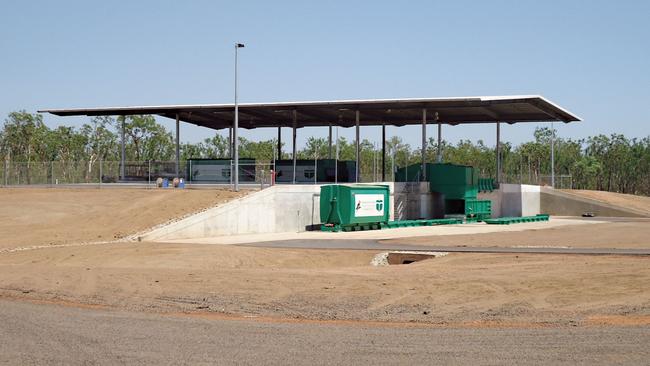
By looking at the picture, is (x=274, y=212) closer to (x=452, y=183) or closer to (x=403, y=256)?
(x=403, y=256)

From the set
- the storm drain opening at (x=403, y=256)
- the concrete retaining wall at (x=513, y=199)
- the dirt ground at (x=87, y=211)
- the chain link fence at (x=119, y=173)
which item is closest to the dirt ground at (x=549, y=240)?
the storm drain opening at (x=403, y=256)

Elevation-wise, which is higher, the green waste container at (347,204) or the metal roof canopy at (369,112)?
the metal roof canopy at (369,112)

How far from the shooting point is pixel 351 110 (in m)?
60.8

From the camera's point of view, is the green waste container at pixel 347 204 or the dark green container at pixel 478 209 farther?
the dark green container at pixel 478 209

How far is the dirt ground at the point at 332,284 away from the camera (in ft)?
50.0

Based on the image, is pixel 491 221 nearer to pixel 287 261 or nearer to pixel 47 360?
pixel 287 261

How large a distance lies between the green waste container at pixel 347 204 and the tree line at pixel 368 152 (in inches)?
2151

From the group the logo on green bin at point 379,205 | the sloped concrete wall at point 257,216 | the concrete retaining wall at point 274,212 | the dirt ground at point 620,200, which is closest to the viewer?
the sloped concrete wall at point 257,216

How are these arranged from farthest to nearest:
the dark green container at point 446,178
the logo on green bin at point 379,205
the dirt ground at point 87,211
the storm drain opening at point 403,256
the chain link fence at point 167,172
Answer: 1. the dark green container at point 446,178
2. the chain link fence at point 167,172
3. the logo on green bin at point 379,205
4. the dirt ground at point 87,211
5. the storm drain opening at point 403,256

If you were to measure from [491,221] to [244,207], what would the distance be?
2290cm

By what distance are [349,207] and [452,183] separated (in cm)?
1585

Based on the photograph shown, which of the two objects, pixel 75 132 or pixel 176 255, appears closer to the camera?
pixel 176 255

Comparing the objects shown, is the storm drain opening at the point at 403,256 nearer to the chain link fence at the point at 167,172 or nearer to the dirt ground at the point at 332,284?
the dirt ground at the point at 332,284

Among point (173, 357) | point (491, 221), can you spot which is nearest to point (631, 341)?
point (173, 357)
